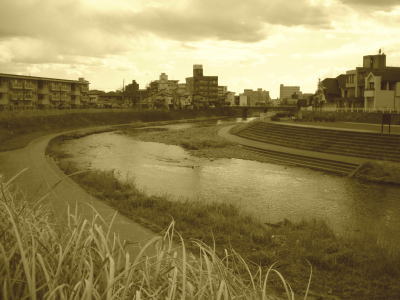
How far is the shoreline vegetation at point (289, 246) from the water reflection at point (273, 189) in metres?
2.05

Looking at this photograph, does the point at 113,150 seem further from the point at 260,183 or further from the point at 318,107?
the point at 318,107

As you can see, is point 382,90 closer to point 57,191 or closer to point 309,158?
point 309,158

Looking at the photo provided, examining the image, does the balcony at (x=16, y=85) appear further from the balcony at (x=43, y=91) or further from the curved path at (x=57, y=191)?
the curved path at (x=57, y=191)

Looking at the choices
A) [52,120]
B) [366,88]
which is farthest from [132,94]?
[366,88]

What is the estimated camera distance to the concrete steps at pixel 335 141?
28.6 metres

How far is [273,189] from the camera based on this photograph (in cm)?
2141

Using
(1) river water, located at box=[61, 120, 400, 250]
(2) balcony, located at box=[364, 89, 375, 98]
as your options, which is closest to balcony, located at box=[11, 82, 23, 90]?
(1) river water, located at box=[61, 120, 400, 250]

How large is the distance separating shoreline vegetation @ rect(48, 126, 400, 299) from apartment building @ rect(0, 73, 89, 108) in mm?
57548

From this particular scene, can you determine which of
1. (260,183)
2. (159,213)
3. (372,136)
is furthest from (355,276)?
(372,136)

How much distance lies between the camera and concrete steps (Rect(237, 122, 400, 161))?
94.0 ft

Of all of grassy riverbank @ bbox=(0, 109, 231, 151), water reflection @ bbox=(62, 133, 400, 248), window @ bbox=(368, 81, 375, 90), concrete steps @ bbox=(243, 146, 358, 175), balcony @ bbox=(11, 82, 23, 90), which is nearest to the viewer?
water reflection @ bbox=(62, 133, 400, 248)

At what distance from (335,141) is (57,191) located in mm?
25380

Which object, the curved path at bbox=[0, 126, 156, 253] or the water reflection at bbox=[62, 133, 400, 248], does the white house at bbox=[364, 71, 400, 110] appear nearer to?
the water reflection at bbox=[62, 133, 400, 248]

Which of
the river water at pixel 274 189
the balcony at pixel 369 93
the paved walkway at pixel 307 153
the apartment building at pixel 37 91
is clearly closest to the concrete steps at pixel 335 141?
the paved walkway at pixel 307 153
